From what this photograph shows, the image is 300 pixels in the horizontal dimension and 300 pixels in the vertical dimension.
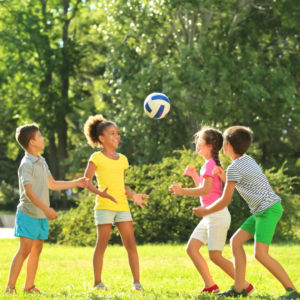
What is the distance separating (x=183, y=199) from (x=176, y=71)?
726cm

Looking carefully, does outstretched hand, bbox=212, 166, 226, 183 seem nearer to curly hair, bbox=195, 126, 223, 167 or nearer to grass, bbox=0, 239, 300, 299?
curly hair, bbox=195, 126, 223, 167

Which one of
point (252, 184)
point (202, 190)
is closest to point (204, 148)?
point (202, 190)

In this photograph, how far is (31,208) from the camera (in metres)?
4.88

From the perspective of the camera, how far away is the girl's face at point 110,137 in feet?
17.8


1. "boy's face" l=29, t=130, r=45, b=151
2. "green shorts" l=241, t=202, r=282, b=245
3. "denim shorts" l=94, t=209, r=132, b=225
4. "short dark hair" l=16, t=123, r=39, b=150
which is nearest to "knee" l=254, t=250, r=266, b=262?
"green shorts" l=241, t=202, r=282, b=245

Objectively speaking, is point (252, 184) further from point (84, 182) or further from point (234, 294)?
point (84, 182)

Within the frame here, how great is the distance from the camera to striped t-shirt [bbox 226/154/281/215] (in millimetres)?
4477

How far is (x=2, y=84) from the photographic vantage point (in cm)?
2595

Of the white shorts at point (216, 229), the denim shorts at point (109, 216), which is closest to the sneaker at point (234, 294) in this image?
the white shorts at point (216, 229)

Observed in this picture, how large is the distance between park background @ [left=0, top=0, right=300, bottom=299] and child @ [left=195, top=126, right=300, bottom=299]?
578 mm

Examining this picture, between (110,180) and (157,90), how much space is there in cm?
1357

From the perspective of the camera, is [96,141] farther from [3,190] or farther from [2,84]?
[3,190]

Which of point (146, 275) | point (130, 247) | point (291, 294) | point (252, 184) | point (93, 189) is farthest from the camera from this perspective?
point (146, 275)

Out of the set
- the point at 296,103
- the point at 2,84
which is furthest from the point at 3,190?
the point at 296,103
